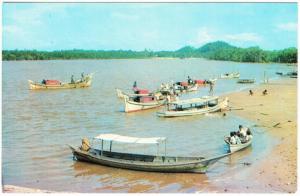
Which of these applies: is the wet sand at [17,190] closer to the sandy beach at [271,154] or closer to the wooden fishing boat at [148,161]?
the sandy beach at [271,154]

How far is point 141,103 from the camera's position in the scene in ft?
60.8

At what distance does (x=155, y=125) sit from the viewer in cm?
1553

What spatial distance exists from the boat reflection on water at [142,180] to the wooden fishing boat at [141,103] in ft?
25.0

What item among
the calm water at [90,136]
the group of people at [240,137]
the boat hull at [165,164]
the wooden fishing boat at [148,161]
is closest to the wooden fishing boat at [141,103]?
the calm water at [90,136]

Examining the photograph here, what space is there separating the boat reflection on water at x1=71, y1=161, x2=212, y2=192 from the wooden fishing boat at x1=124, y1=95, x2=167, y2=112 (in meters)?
7.61

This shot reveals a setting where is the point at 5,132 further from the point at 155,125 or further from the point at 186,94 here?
the point at 186,94

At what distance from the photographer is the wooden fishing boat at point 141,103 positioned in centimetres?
1811

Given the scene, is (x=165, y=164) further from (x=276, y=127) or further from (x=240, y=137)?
(x=276, y=127)

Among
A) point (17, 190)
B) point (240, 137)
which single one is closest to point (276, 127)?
point (240, 137)

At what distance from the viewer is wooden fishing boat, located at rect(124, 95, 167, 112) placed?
18.1 m

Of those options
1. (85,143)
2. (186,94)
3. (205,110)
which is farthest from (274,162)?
(186,94)

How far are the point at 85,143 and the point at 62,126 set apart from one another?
439 cm

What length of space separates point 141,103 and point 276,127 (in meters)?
6.19

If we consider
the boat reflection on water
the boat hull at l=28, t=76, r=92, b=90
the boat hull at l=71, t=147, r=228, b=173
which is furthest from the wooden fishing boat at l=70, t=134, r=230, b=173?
the boat hull at l=28, t=76, r=92, b=90
